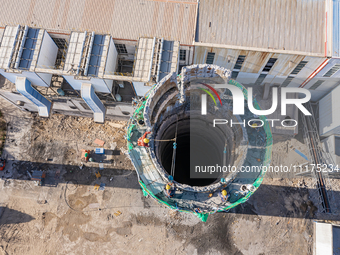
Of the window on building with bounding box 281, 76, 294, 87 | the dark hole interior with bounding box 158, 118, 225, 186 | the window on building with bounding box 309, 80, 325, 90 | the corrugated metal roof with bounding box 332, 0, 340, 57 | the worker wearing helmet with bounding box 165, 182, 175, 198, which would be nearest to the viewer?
the worker wearing helmet with bounding box 165, 182, 175, 198

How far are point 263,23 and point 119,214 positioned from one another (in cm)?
3158

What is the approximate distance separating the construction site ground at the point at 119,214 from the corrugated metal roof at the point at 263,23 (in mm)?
13869

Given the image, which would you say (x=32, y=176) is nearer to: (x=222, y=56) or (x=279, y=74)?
(x=222, y=56)

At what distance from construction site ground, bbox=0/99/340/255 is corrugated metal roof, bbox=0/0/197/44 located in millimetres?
16690

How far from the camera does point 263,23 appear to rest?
26156mm

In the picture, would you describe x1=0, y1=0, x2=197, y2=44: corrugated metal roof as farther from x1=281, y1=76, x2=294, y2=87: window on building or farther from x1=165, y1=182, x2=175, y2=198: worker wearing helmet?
x1=165, y1=182, x2=175, y2=198: worker wearing helmet

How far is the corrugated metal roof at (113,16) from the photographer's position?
25.9 meters

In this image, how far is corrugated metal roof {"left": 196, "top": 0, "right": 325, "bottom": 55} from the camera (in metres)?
25.9

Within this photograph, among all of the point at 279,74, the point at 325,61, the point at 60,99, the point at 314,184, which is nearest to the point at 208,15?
the point at 279,74

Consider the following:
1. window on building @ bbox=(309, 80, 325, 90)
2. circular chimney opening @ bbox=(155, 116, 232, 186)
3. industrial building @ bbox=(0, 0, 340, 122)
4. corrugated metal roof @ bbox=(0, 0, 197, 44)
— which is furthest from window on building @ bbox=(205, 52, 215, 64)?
window on building @ bbox=(309, 80, 325, 90)

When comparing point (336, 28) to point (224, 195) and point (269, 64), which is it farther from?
point (224, 195)

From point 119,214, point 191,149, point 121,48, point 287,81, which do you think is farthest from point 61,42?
point 287,81

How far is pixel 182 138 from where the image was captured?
88.2ft

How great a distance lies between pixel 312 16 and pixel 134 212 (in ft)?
113
